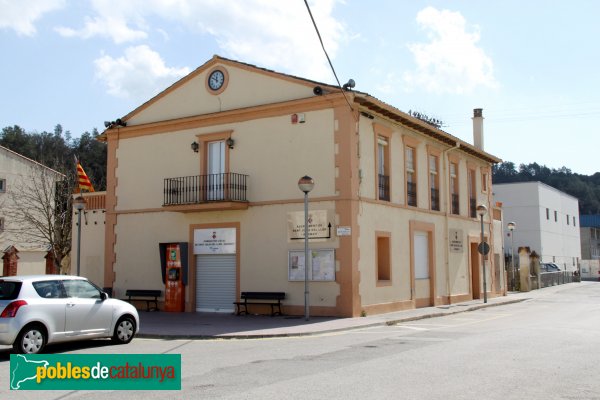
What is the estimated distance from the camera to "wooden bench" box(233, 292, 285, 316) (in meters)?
19.9

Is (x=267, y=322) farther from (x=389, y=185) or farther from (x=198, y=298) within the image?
(x=389, y=185)

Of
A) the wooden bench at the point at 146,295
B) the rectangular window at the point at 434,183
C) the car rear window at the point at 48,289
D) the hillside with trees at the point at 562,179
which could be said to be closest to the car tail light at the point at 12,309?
the car rear window at the point at 48,289

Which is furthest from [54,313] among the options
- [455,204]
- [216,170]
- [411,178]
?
[455,204]

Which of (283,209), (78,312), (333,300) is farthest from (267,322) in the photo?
(78,312)

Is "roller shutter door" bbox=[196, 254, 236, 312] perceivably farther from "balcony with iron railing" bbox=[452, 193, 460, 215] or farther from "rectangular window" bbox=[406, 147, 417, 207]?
"balcony with iron railing" bbox=[452, 193, 460, 215]

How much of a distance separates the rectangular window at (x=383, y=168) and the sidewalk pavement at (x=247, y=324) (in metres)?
4.06

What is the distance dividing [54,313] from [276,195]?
32.6 ft

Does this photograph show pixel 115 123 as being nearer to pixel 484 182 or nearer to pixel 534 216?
pixel 484 182

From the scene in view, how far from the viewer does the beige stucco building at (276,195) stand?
19641mm

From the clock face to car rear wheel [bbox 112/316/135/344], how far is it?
1116cm

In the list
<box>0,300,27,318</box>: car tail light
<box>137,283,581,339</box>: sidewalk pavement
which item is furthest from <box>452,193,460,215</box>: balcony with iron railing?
<box>0,300,27,318</box>: car tail light

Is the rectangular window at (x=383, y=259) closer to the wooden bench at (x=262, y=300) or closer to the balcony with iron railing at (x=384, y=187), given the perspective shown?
the balcony with iron railing at (x=384, y=187)

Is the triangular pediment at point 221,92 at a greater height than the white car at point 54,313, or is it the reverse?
the triangular pediment at point 221,92

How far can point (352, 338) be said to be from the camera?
46.8 feet
